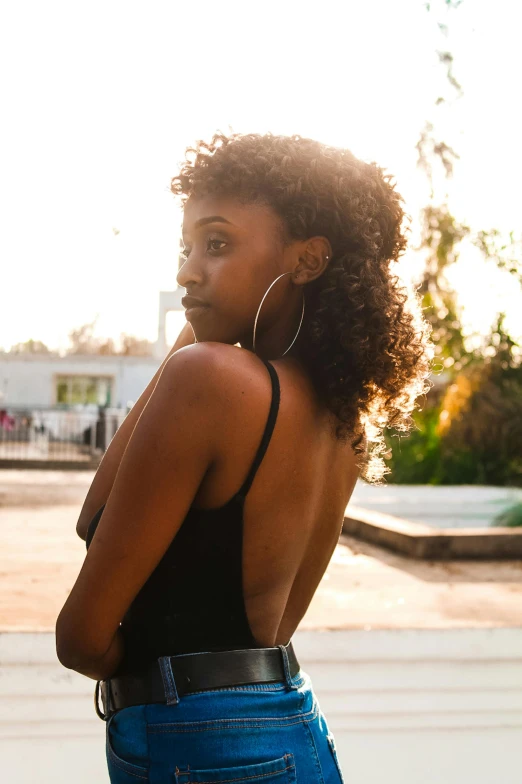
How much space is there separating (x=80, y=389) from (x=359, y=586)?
103 feet

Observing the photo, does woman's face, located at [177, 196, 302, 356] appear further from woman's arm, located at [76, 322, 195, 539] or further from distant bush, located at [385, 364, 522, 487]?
distant bush, located at [385, 364, 522, 487]

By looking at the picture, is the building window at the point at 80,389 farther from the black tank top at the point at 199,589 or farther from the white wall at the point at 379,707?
the black tank top at the point at 199,589

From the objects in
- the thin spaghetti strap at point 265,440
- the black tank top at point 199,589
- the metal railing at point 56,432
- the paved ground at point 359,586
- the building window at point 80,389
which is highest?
the thin spaghetti strap at point 265,440

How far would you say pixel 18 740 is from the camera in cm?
262

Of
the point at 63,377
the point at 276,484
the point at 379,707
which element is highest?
the point at 276,484

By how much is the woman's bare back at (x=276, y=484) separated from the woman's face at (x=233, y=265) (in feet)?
0.31

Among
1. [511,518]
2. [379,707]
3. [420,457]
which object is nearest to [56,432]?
[420,457]

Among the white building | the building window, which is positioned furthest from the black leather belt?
the building window

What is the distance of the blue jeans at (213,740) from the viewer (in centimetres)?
109

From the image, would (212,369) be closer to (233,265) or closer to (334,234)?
(233,265)

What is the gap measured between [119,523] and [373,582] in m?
4.77

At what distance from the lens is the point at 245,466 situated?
111 centimetres

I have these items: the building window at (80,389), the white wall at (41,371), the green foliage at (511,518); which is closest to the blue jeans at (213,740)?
the green foliage at (511,518)

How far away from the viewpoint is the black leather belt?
1119mm
